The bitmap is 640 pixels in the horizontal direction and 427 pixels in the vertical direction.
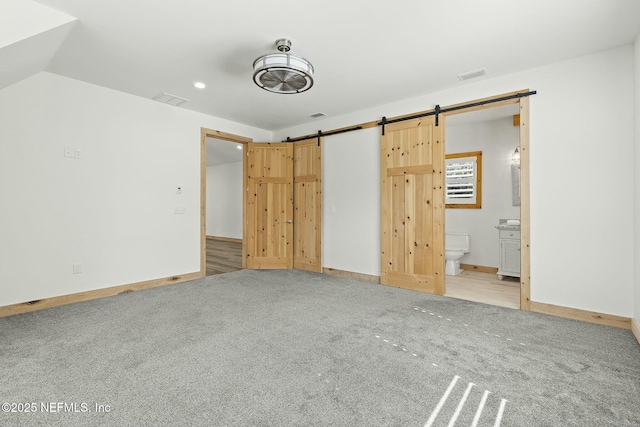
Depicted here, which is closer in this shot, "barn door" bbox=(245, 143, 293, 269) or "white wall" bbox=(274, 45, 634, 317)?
"white wall" bbox=(274, 45, 634, 317)

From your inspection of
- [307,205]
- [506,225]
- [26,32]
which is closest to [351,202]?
[307,205]

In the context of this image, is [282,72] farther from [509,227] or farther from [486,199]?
[486,199]

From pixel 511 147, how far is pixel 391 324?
13.7 ft

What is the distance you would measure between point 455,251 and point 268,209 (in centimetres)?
349

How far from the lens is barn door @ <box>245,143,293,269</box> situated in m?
5.60

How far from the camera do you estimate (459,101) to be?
3.84 meters

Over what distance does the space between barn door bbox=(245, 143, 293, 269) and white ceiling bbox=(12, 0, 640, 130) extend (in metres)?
1.83

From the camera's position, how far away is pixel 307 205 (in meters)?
5.52

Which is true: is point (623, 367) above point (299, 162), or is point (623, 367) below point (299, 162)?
below

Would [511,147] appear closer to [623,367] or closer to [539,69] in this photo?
[539,69]

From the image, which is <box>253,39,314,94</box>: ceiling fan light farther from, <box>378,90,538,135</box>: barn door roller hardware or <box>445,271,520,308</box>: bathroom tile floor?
<box>445,271,520,308</box>: bathroom tile floor

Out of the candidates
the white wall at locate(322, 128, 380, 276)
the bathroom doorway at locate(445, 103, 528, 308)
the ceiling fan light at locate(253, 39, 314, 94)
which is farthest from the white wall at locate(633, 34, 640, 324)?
the ceiling fan light at locate(253, 39, 314, 94)

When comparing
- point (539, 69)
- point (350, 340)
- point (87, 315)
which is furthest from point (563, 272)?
point (87, 315)

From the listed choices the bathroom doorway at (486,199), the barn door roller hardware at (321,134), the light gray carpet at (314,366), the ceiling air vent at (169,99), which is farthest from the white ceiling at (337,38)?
the light gray carpet at (314,366)
